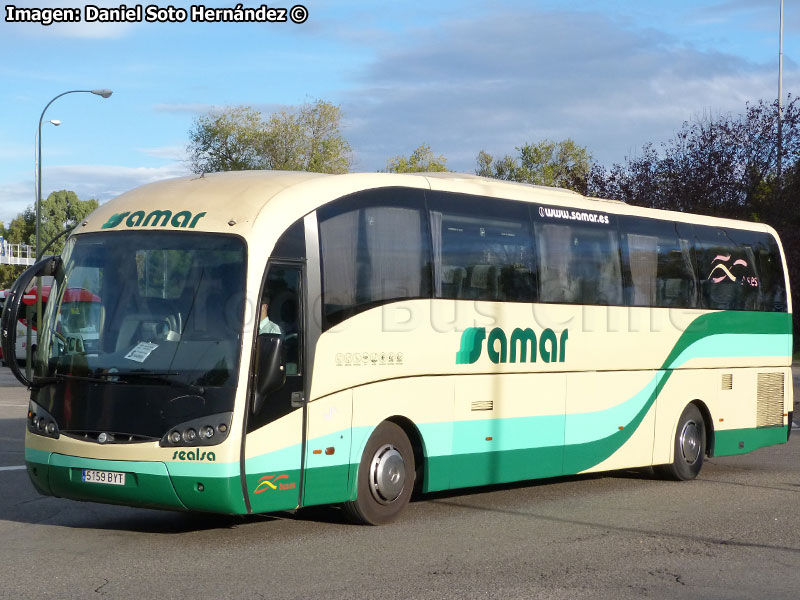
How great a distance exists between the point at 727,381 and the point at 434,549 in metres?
7.72

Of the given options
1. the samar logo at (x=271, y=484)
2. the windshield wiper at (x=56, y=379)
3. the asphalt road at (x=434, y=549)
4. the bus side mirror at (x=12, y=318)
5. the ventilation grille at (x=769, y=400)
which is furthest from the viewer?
the ventilation grille at (x=769, y=400)

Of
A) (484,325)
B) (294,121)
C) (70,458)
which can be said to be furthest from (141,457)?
(294,121)

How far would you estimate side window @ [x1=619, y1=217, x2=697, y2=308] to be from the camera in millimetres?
14102

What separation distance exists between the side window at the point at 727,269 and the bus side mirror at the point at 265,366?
25.2 ft

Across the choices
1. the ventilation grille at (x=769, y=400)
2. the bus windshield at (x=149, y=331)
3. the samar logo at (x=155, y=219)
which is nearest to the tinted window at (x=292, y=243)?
the bus windshield at (x=149, y=331)

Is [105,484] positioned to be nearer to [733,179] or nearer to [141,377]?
[141,377]

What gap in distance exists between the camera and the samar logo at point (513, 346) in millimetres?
11648

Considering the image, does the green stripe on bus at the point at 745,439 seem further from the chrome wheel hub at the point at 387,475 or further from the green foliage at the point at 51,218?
the green foliage at the point at 51,218

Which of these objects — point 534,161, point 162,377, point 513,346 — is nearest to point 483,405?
point 513,346

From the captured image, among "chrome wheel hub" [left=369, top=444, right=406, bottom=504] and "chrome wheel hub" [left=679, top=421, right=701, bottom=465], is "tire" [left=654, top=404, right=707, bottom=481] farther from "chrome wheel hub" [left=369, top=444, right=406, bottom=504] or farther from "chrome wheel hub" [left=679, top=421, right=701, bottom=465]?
"chrome wheel hub" [left=369, top=444, right=406, bottom=504]

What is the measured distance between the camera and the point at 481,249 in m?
12.0

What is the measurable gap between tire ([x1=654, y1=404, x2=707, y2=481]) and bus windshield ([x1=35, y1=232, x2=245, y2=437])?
24.6 ft

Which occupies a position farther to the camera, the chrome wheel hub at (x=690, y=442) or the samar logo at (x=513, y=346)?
the chrome wheel hub at (x=690, y=442)

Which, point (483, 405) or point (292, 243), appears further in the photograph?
point (483, 405)
